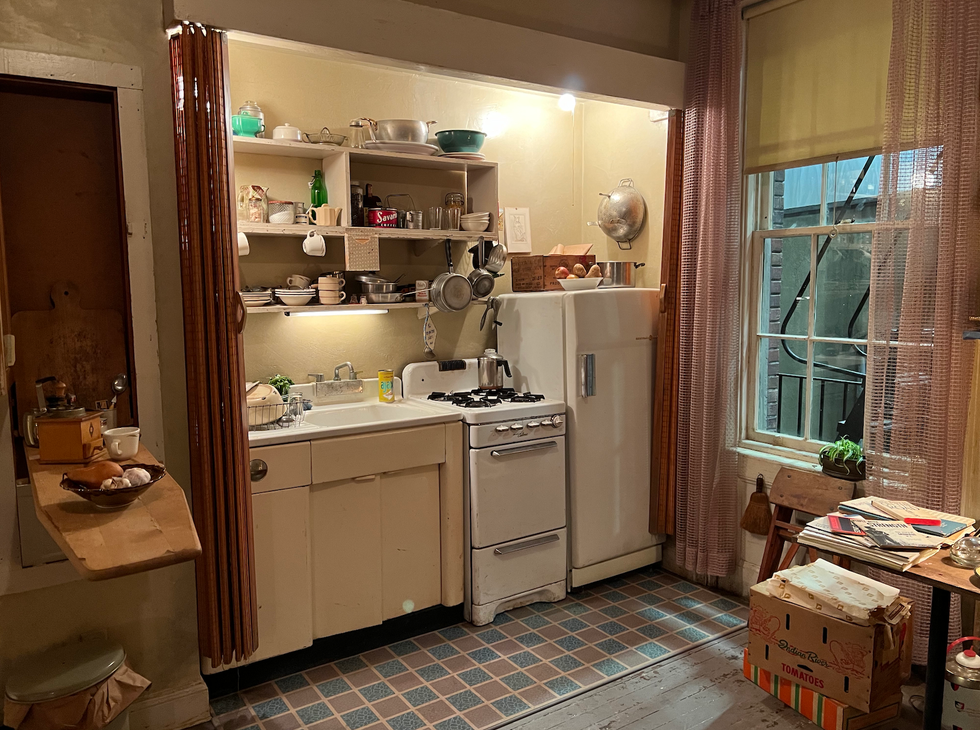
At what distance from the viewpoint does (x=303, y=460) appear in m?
2.96

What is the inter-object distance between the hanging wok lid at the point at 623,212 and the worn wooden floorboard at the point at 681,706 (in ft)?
7.37

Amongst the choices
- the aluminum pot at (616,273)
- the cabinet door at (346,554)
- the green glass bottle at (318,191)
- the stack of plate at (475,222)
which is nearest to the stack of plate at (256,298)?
the green glass bottle at (318,191)

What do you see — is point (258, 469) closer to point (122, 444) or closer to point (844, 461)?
point (122, 444)

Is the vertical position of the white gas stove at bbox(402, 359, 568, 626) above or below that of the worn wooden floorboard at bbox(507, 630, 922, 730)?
above

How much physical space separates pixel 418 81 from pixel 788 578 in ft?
9.71

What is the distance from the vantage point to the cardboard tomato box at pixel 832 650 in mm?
2486

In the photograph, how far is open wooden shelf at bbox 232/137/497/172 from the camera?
10.5 ft

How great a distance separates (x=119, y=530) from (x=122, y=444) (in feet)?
1.72

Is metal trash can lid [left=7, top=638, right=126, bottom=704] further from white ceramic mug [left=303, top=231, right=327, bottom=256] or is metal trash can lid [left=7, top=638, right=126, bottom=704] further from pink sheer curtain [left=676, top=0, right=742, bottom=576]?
pink sheer curtain [left=676, top=0, right=742, bottom=576]

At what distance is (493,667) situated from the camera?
306cm

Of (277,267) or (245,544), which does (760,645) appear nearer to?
(245,544)

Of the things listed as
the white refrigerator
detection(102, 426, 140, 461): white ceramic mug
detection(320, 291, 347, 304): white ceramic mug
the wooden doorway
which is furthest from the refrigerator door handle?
detection(102, 426, 140, 461): white ceramic mug

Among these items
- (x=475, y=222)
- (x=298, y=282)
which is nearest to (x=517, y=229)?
(x=475, y=222)

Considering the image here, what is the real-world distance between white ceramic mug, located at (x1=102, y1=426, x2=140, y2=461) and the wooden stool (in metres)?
2.59
